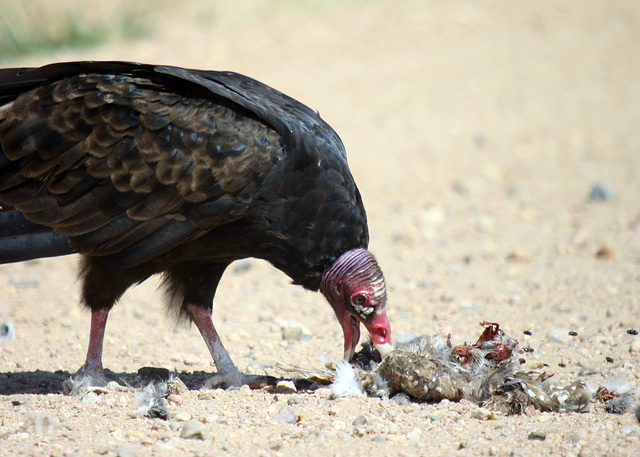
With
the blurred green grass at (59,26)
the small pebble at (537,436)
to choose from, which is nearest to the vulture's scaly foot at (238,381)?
the small pebble at (537,436)

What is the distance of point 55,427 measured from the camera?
10.6ft

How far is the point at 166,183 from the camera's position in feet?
12.3

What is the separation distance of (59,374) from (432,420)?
2.17 metres

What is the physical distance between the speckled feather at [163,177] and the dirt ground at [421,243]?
0.75m

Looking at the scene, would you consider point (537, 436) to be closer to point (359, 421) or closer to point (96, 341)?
point (359, 421)

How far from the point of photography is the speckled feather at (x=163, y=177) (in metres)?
3.74

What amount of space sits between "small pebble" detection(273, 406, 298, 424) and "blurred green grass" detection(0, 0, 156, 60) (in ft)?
31.7

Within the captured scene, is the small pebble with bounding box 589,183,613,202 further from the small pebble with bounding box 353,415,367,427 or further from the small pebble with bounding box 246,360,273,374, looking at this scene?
the small pebble with bounding box 353,415,367,427

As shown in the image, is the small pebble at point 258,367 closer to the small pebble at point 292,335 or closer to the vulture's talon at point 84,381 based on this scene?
the small pebble at point 292,335

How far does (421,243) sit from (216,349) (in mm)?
3560

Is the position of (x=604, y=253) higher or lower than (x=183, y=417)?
higher

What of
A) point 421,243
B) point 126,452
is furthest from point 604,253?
point 126,452

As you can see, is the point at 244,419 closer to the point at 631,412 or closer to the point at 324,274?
the point at 324,274

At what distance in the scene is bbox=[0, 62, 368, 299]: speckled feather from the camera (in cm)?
374
